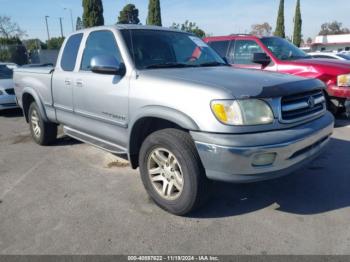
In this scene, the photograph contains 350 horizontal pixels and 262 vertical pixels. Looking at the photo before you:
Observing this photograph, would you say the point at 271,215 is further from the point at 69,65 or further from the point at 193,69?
the point at 69,65

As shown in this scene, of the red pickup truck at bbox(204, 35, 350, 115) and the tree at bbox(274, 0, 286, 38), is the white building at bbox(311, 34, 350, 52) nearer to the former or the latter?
the tree at bbox(274, 0, 286, 38)

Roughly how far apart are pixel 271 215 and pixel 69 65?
3312mm

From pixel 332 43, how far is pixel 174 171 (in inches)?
2485

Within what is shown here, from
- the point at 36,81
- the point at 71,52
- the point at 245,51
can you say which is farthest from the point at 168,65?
the point at 245,51

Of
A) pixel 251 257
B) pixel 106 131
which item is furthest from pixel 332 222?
pixel 106 131

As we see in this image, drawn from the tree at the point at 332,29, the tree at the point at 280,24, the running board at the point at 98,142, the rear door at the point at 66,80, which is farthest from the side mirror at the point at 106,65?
the tree at the point at 332,29

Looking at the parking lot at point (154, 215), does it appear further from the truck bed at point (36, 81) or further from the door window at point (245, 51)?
the door window at point (245, 51)

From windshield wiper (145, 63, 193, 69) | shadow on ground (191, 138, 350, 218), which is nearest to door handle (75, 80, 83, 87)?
windshield wiper (145, 63, 193, 69)

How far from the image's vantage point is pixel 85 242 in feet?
9.30

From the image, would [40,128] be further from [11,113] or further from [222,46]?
[11,113]

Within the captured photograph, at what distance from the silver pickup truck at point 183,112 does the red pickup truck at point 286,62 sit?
2.98m

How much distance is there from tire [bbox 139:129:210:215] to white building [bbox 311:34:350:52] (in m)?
59.9

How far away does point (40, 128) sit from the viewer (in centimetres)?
562

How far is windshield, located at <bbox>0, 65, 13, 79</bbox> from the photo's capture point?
32.3 ft
